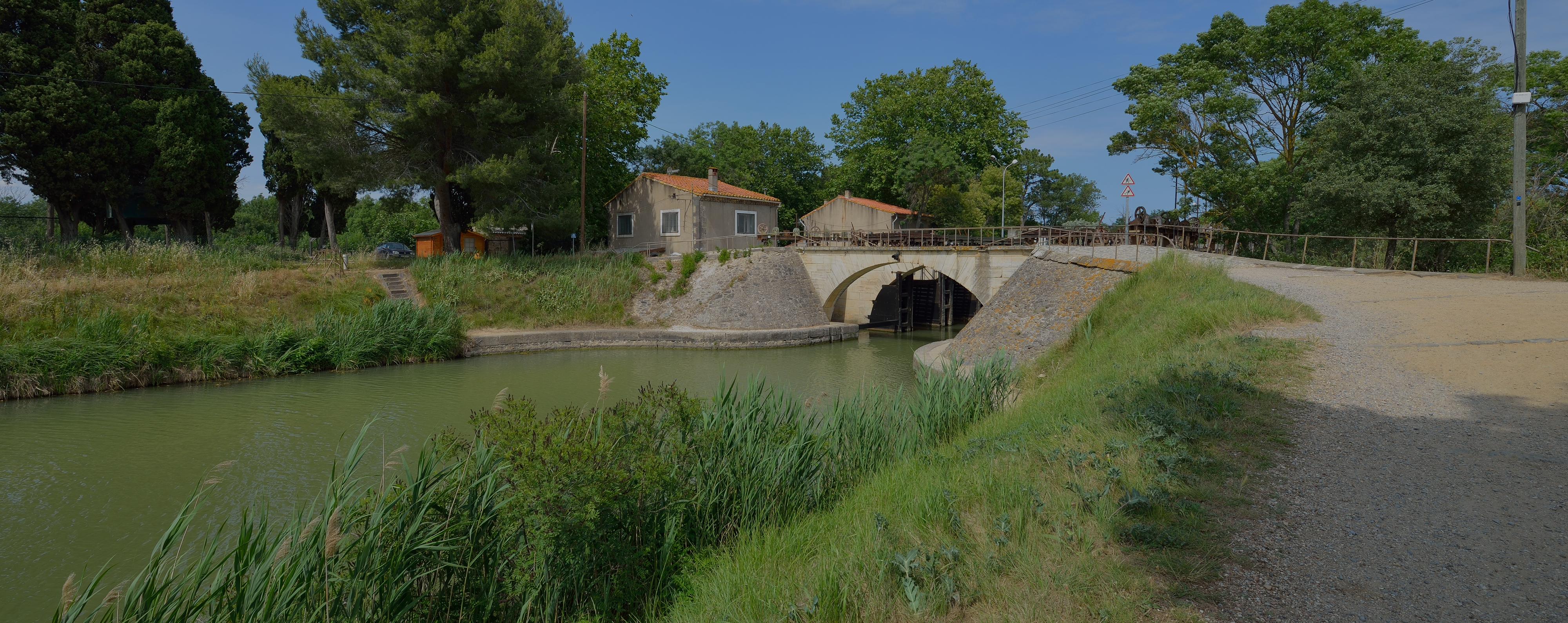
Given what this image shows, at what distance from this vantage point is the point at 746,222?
108 feet

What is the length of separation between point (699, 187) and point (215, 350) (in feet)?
62.6

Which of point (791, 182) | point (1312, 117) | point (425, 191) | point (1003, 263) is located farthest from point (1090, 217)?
point (425, 191)

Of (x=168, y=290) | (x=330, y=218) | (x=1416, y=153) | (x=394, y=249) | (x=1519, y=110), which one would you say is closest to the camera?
(x=1519, y=110)

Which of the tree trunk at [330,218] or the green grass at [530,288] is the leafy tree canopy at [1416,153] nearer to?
the green grass at [530,288]

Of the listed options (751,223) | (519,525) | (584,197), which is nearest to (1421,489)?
(519,525)

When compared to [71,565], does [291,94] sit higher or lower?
higher

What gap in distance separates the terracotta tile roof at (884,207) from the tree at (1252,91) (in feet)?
37.9

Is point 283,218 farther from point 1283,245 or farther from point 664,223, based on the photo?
point 1283,245

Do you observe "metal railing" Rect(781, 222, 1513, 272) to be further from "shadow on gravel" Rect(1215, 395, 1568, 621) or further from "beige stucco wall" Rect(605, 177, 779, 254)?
"shadow on gravel" Rect(1215, 395, 1568, 621)

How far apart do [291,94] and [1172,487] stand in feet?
86.6

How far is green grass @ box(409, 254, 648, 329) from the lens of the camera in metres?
23.4

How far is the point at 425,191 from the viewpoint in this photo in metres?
27.3

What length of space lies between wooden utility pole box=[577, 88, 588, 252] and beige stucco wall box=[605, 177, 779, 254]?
1221 mm

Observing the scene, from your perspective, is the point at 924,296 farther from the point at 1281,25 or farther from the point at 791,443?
the point at 791,443
